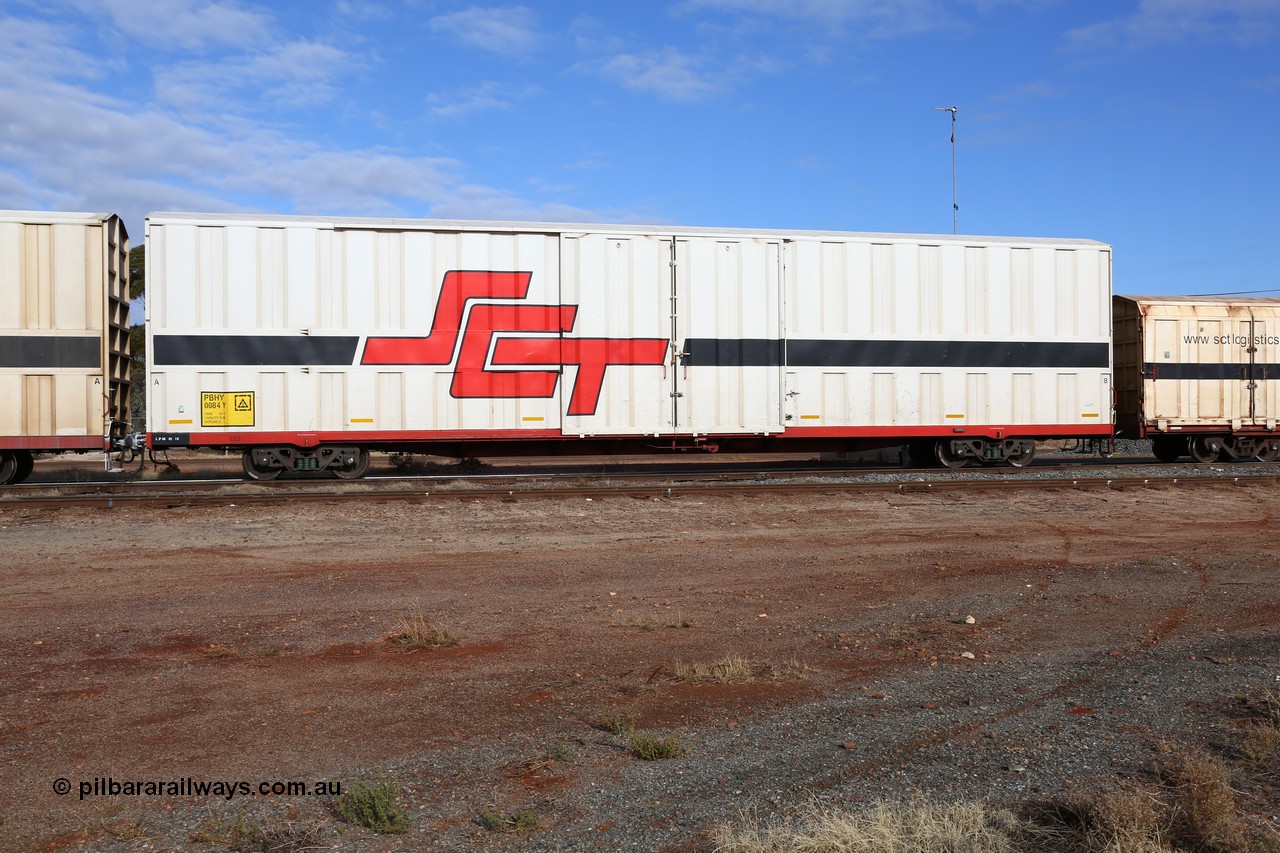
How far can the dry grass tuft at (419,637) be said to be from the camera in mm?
6262

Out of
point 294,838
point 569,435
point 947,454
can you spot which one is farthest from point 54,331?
point 947,454

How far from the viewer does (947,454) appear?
649 inches

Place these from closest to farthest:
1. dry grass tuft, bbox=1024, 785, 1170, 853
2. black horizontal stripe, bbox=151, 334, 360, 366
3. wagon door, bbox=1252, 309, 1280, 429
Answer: dry grass tuft, bbox=1024, 785, 1170, 853
black horizontal stripe, bbox=151, 334, 360, 366
wagon door, bbox=1252, 309, 1280, 429

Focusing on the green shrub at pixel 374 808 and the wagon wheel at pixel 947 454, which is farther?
the wagon wheel at pixel 947 454

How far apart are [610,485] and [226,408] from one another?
6041mm

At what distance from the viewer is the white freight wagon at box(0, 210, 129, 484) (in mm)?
13422

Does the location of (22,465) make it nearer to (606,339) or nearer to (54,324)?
(54,324)

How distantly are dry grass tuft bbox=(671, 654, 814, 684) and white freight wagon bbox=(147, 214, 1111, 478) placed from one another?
9.28 metres

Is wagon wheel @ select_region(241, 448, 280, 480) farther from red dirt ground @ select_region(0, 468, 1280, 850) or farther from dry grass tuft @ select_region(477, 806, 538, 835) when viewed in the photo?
dry grass tuft @ select_region(477, 806, 538, 835)

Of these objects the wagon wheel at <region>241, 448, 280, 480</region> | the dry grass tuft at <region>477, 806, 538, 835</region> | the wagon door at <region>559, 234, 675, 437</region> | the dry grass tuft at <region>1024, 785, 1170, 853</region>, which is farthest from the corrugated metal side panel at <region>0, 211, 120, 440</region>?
the dry grass tuft at <region>1024, 785, 1170, 853</region>

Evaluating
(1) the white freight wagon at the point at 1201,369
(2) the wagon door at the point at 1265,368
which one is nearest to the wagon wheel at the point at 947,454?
(1) the white freight wagon at the point at 1201,369

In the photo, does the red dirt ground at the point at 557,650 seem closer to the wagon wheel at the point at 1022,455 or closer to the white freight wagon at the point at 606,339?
the white freight wagon at the point at 606,339

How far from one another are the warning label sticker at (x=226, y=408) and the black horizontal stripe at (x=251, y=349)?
19.1 inches

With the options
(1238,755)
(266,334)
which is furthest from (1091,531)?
(266,334)
